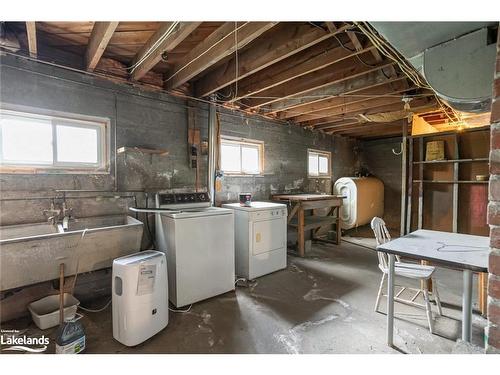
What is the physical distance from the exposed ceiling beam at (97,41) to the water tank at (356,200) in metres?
4.89

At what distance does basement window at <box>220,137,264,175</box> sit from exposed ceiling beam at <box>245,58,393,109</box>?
0.79 m

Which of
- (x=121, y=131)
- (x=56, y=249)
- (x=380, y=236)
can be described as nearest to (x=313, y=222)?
(x=380, y=236)

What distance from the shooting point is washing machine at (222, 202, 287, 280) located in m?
3.01

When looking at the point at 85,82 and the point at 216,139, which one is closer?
the point at 85,82

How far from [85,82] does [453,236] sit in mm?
3872

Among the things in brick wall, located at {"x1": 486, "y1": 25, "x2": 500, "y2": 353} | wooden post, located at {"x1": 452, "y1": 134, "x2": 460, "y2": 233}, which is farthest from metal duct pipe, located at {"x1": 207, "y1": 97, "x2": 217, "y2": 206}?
wooden post, located at {"x1": 452, "y1": 134, "x2": 460, "y2": 233}

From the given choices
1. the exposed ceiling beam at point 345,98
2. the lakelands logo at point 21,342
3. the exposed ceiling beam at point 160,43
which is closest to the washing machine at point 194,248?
the lakelands logo at point 21,342

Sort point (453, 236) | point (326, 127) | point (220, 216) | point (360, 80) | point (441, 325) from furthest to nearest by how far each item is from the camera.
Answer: point (326, 127), point (360, 80), point (220, 216), point (453, 236), point (441, 325)

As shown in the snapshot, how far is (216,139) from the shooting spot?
343cm

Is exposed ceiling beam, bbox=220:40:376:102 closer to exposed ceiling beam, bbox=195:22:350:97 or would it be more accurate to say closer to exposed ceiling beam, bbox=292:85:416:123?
exposed ceiling beam, bbox=195:22:350:97

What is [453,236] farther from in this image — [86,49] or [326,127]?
[86,49]

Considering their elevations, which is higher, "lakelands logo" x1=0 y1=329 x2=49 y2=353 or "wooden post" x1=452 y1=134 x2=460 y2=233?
"wooden post" x1=452 y1=134 x2=460 y2=233

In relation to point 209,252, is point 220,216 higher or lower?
higher
